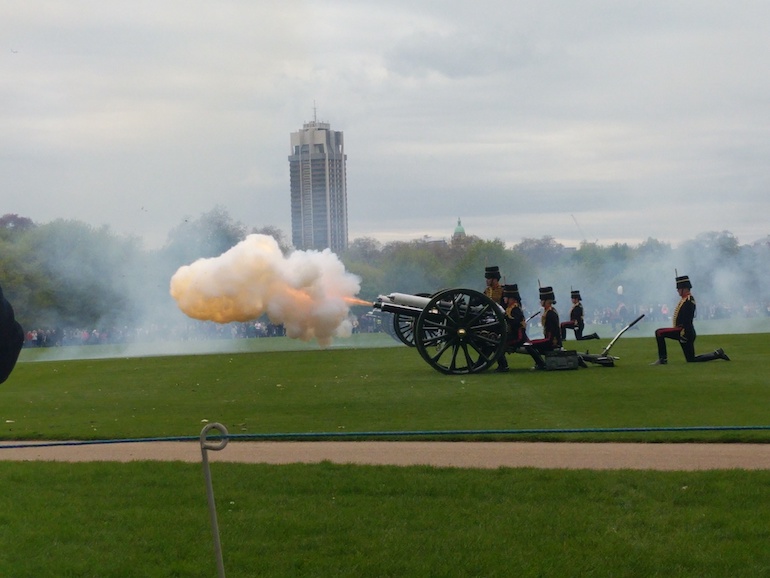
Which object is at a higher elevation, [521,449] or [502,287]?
[502,287]

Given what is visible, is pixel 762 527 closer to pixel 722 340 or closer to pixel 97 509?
pixel 97 509

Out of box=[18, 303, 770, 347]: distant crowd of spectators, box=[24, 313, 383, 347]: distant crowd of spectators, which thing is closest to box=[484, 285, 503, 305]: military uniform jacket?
box=[18, 303, 770, 347]: distant crowd of spectators

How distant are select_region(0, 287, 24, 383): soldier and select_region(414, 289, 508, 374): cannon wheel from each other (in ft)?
63.6

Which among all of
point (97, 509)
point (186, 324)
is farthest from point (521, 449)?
point (186, 324)

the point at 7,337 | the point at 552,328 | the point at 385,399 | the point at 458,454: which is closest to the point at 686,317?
the point at 552,328

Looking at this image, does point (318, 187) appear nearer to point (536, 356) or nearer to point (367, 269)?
point (367, 269)

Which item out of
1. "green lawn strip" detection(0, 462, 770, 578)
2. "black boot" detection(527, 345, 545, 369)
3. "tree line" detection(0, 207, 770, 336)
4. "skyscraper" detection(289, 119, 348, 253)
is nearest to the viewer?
"green lawn strip" detection(0, 462, 770, 578)

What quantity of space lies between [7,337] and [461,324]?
19.8m

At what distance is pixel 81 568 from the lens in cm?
809

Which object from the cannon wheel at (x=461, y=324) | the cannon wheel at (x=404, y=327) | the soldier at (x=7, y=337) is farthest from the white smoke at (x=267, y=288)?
the soldier at (x=7, y=337)

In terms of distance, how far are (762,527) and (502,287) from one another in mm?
16719

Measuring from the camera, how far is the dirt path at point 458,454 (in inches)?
458

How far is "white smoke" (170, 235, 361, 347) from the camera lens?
24.0m

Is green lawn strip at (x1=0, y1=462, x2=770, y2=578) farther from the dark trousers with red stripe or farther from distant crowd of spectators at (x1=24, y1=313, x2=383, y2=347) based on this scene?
distant crowd of spectators at (x1=24, y1=313, x2=383, y2=347)
